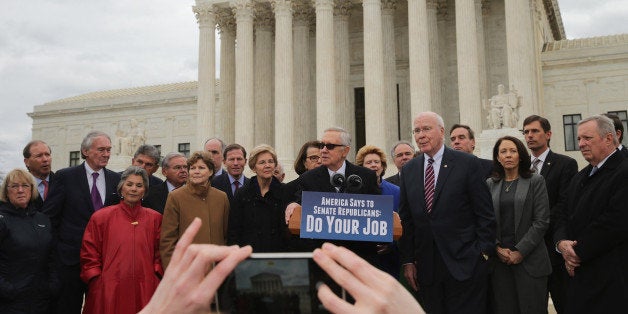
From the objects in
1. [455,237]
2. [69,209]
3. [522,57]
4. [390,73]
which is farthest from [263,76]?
[455,237]

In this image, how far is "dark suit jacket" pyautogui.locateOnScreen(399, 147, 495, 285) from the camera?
6.67m

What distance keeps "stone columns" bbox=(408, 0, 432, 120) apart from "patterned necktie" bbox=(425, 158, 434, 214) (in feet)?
85.3

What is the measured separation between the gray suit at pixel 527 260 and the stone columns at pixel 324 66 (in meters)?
27.1

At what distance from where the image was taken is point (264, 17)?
4022cm

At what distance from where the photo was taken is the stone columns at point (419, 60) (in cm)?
3291

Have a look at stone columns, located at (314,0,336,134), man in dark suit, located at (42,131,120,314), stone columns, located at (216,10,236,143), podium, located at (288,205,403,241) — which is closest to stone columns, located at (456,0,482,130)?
stone columns, located at (314,0,336,134)

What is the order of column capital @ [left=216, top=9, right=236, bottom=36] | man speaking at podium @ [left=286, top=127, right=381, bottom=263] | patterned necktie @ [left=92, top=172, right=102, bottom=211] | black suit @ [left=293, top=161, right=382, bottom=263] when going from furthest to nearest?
column capital @ [left=216, top=9, right=236, bottom=36] < patterned necktie @ [left=92, top=172, right=102, bottom=211] < man speaking at podium @ [left=286, top=127, right=381, bottom=263] < black suit @ [left=293, top=161, right=382, bottom=263]

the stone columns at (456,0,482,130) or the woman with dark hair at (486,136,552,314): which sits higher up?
the stone columns at (456,0,482,130)

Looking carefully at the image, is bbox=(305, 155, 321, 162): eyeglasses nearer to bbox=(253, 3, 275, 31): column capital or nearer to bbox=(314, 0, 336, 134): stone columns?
bbox=(314, 0, 336, 134): stone columns

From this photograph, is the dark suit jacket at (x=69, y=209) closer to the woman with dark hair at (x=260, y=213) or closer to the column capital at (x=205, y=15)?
the woman with dark hair at (x=260, y=213)

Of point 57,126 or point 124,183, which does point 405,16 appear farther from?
point 57,126

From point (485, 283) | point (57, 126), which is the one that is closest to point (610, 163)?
point (485, 283)

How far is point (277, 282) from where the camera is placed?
4.93ft

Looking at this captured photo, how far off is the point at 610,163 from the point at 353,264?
6.89 meters
